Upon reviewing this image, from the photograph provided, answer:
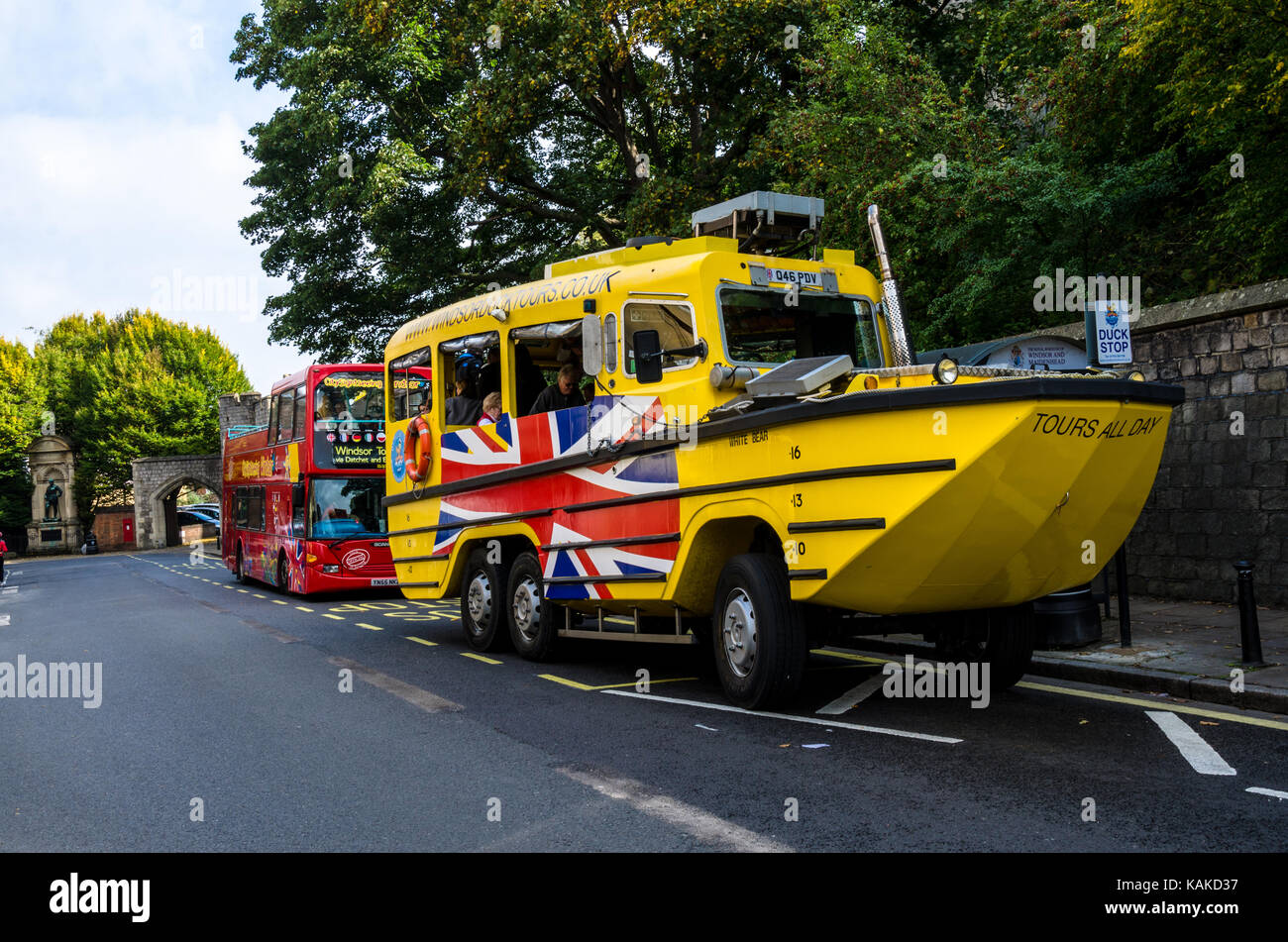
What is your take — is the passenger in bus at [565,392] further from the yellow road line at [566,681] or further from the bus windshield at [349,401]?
the bus windshield at [349,401]

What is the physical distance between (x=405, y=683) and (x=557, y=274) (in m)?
3.66

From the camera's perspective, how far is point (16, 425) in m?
61.8

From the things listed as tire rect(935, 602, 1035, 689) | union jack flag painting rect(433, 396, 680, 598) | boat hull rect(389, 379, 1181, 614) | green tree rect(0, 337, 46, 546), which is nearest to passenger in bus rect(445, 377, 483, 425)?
union jack flag painting rect(433, 396, 680, 598)

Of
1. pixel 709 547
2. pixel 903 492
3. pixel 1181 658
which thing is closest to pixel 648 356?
pixel 709 547

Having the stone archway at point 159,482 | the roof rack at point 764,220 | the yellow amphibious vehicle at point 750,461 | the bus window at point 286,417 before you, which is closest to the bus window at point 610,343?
the yellow amphibious vehicle at point 750,461

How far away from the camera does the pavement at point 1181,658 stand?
23.0 ft

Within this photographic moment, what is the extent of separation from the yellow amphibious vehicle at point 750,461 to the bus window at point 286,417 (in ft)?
31.4

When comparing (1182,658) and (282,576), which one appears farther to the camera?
(282,576)

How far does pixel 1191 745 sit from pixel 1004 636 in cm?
162

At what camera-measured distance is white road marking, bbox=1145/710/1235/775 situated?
545 centimetres

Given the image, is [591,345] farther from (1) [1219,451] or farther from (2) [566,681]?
(1) [1219,451]

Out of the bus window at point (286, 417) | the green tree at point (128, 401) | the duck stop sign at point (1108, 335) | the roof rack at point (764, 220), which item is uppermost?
the green tree at point (128, 401)

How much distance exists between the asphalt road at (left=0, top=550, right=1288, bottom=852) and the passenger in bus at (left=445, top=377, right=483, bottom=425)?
232 cm
